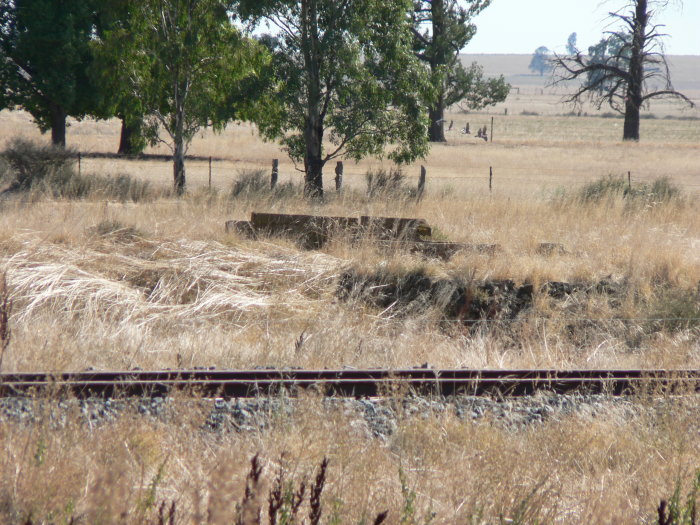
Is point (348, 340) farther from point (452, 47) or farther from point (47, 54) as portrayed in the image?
point (452, 47)

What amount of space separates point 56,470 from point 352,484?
1.54 m

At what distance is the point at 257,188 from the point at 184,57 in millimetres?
4160

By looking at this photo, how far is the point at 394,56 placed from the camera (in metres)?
18.8

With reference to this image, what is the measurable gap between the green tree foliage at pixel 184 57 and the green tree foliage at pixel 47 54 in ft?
32.8

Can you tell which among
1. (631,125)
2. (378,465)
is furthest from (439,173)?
(378,465)

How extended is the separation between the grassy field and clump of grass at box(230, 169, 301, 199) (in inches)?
17.3

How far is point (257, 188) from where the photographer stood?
19453mm

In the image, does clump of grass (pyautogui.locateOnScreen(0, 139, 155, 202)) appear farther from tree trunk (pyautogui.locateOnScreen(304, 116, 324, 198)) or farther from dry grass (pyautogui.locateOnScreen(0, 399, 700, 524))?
dry grass (pyautogui.locateOnScreen(0, 399, 700, 524))

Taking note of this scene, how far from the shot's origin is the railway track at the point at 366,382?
19.1ft

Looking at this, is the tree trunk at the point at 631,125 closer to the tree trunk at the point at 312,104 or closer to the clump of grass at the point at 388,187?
the clump of grass at the point at 388,187

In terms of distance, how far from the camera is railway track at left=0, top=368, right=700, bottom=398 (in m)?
5.82

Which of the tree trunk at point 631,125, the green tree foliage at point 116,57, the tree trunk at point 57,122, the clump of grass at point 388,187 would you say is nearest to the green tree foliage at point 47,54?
the tree trunk at point 57,122

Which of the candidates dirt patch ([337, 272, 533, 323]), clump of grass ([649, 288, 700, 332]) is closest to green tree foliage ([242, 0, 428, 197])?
dirt patch ([337, 272, 533, 323])

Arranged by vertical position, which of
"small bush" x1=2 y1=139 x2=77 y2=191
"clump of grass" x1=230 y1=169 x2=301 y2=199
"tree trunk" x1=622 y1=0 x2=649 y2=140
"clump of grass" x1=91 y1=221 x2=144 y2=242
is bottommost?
→ "clump of grass" x1=91 y1=221 x2=144 y2=242
